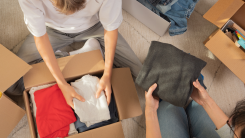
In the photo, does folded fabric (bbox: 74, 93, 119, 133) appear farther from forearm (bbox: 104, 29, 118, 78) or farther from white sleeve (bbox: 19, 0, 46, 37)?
white sleeve (bbox: 19, 0, 46, 37)

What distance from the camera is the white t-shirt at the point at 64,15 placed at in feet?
1.99

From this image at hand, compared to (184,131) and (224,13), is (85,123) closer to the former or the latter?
(184,131)

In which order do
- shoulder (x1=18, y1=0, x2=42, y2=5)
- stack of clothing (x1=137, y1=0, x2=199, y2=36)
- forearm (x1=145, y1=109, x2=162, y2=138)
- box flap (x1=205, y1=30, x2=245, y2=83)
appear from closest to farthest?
1. shoulder (x1=18, y1=0, x2=42, y2=5)
2. forearm (x1=145, y1=109, x2=162, y2=138)
3. box flap (x1=205, y1=30, x2=245, y2=83)
4. stack of clothing (x1=137, y1=0, x2=199, y2=36)

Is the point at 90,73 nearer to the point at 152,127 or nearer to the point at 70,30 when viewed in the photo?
the point at 70,30

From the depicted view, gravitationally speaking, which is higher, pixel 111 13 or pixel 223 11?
pixel 223 11

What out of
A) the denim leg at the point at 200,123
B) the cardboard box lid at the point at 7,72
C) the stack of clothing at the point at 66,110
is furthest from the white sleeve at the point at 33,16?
the denim leg at the point at 200,123

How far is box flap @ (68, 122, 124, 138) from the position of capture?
27.6 inches

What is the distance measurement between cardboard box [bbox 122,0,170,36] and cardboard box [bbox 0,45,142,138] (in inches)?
17.3

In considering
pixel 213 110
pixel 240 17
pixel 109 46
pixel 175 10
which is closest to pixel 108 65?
pixel 109 46

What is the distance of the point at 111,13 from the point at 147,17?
0.49 meters

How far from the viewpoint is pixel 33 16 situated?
616 mm

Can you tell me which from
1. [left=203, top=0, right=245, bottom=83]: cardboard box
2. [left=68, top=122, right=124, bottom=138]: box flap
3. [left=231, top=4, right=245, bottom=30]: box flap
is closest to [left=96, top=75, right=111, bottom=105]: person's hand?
[left=68, top=122, right=124, bottom=138]: box flap

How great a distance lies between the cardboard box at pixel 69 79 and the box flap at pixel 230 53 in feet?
1.95

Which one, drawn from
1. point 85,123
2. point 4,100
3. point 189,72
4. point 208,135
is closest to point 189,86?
point 189,72
